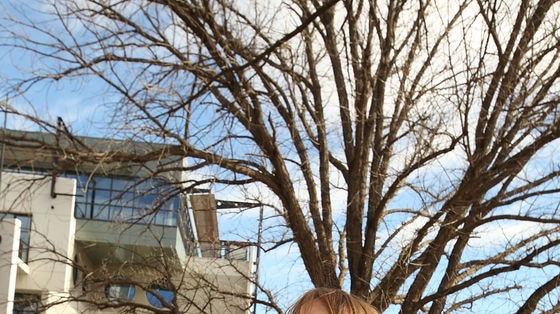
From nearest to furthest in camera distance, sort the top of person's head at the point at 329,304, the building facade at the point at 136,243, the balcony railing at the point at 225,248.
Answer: the top of person's head at the point at 329,304, the building facade at the point at 136,243, the balcony railing at the point at 225,248

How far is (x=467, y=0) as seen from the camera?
30.9ft

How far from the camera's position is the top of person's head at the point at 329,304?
2.03 meters

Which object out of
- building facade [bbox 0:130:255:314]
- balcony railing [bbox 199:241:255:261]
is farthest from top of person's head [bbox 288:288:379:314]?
balcony railing [bbox 199:241:255:261]

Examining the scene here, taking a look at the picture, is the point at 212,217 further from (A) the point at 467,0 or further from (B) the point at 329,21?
(A) the point at 467,0

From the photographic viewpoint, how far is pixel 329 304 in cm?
205

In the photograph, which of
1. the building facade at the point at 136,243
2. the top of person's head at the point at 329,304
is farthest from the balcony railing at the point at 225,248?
the top of person's head at the point at 329,304

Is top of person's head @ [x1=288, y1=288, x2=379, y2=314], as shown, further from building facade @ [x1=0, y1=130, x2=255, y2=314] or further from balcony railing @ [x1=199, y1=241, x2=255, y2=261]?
balcony railing @ [x1=199, y1=241, x2=255, y2=261]

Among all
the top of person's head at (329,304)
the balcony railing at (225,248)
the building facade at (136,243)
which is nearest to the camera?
the top of person's head at (329,304)

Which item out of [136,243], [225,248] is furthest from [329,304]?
[136,243]

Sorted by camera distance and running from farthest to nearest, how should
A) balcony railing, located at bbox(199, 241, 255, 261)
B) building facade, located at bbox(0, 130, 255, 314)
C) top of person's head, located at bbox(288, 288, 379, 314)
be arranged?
balcony railing, located at bbox(199, 241, 255, 261), building facade, located at bbox(0, 130, 255, 314), top of person's head, located at bbox(288, 288, 379, 314)

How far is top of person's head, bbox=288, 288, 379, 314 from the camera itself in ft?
6.65

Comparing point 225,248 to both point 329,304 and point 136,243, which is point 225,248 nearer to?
point 136,243

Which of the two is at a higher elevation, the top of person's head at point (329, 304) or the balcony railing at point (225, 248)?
the balcony railing at point (225, 248)

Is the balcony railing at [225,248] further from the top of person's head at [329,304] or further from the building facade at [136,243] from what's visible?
the top of person's head at [329,304]
